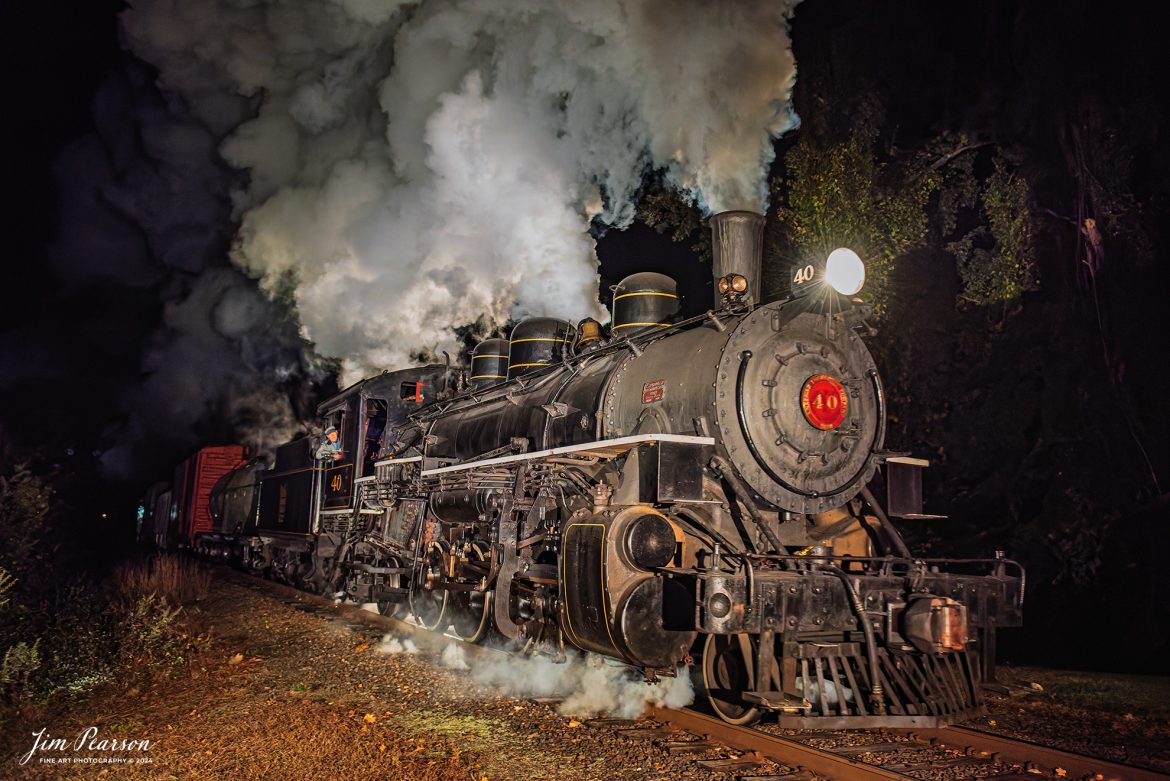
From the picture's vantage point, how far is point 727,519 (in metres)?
5.80

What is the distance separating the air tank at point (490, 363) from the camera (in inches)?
391

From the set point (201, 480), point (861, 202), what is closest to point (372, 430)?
point (861, 202)

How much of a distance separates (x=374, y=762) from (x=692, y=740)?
1.88 meters

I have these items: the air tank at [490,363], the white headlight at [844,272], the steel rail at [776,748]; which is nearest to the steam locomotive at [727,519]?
the white headlight at [844,272]

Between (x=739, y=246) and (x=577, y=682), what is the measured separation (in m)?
3.78

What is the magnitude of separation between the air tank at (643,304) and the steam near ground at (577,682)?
2.83 meters

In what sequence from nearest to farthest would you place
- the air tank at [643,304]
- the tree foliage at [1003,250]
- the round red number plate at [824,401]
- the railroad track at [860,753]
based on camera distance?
the railroad track at [860,753] < the round red number plate at [824,401] < the air tank at [643,304] < the tree foliage at [1003,250]

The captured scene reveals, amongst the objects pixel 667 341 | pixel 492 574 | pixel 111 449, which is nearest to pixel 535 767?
pixel 492 574

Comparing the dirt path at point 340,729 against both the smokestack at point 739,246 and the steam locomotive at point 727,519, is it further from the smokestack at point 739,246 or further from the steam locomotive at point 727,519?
the smokestack at point 739,246

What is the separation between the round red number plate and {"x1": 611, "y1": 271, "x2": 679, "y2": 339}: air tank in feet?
5.75

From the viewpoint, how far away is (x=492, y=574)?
7.24 m

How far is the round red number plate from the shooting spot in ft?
19.6

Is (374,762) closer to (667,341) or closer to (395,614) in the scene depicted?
(667,341)
